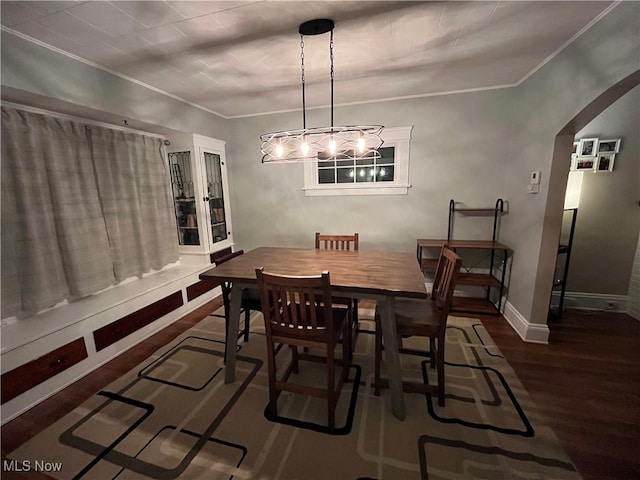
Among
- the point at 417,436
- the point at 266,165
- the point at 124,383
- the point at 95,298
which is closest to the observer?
the point at 417,436

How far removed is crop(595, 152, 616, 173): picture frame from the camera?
259 centimetres

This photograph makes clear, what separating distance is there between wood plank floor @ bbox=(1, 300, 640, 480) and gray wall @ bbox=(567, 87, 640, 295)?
0.41 m

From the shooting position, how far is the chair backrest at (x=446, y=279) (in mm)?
1571

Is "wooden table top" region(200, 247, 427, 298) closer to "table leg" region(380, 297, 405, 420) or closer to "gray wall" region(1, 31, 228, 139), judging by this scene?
"table leg" region(380, 297, 405, 420)

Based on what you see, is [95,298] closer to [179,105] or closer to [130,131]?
[130,131]

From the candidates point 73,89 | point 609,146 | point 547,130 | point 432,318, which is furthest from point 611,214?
point 73,89

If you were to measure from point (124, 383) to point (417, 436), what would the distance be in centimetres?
209

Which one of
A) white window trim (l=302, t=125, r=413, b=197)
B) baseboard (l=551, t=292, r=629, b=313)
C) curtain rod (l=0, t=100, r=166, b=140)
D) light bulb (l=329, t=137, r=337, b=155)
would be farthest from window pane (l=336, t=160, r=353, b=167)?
baseboard (l=551, t=292, r=629, b=313)

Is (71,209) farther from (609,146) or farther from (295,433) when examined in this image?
(609,146)

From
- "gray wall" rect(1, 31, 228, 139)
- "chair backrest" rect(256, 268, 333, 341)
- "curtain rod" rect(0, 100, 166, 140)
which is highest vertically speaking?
"gray wall" rect(1, 31, 228, 139)

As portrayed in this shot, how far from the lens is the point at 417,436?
149cm

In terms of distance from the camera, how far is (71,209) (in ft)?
6.84

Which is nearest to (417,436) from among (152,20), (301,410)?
(301,410)

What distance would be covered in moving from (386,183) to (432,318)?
1.98m
